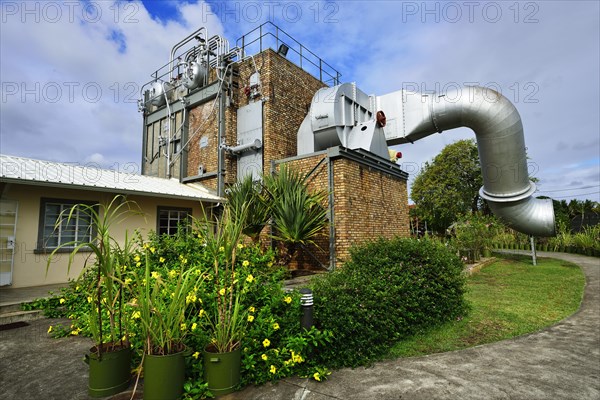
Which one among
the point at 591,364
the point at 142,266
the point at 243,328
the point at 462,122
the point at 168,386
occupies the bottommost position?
the point at 591,364

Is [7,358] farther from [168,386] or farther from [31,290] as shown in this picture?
[31,290]

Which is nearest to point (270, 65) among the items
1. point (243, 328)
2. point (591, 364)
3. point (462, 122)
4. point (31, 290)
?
point (462, 122)

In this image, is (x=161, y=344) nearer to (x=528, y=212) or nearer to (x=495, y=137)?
(x=495, y=137)

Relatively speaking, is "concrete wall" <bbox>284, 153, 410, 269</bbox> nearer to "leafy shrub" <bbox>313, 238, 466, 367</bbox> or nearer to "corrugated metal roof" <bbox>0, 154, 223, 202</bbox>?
"leafy shrub" <bbox>313, 238, 466, 367</bbox>

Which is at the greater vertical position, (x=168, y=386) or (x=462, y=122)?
(x=462, y=122)

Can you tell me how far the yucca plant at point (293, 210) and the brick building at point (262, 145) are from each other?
0.64 m

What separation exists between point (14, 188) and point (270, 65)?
6.93 metres

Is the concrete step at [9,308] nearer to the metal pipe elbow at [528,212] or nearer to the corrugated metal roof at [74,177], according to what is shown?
the corrugated metal roof at [74,177]

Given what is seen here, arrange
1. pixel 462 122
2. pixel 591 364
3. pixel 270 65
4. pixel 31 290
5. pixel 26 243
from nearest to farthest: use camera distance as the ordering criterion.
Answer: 1. pixel 591 364
2. pixel 31 290
3. pixel 26 243
4. pixel 462 122
5. pixel 270 65

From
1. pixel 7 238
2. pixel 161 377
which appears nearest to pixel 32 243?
pixel 7 238

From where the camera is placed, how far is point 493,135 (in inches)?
322

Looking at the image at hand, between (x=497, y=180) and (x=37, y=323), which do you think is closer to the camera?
(x=37, y=323)

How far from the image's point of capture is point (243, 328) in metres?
2.84

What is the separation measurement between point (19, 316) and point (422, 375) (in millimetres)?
5455
